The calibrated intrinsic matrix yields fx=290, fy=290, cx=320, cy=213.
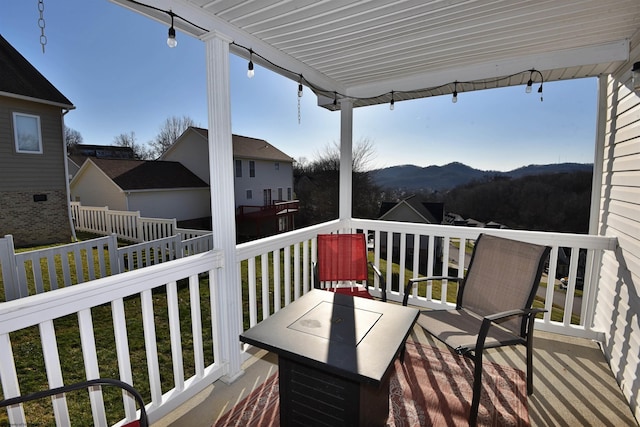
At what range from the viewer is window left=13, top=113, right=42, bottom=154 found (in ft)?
5.01

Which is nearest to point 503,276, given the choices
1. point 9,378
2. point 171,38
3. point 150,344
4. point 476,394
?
point 476,394

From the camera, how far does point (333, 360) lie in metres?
1.31

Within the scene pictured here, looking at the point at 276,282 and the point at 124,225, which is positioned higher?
the point at 124,225

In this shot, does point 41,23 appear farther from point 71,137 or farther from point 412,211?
point 412,211

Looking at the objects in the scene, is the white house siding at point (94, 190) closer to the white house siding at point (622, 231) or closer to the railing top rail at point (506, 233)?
the railing top rail at point (506, 233)

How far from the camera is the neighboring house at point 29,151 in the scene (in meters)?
1.50

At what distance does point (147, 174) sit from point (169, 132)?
0.54m

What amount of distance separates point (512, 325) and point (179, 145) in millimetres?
3816

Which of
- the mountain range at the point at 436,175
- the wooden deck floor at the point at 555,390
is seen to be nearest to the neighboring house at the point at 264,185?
the mountain range at the point at 436,175

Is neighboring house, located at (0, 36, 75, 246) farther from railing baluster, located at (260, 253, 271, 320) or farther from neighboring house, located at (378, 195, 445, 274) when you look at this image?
neighboring house, located at (378, 195, 445, 274)

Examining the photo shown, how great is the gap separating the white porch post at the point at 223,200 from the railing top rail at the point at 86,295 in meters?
0.21

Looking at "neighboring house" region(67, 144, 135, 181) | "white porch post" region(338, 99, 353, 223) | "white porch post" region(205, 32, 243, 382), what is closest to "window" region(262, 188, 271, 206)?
"white porch post" region(338, 99, 353, 223)

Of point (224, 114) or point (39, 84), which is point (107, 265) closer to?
point (39, 84)

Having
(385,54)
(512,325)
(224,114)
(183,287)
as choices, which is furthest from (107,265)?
(512,325)
